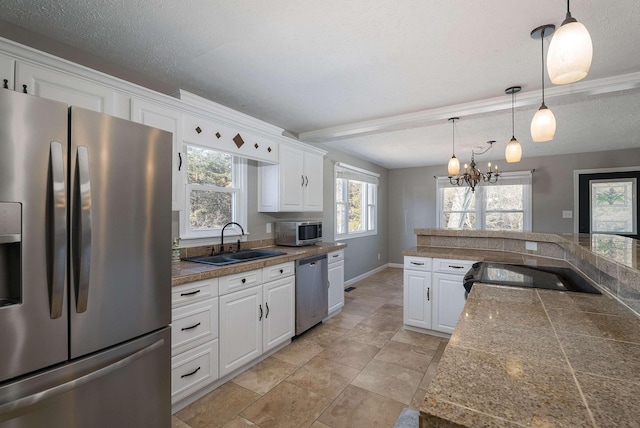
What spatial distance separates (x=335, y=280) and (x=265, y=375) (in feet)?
5.06

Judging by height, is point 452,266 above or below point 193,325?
above

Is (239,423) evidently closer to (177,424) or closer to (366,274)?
(177,424)

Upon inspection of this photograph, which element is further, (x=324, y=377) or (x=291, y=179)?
(x=291, y=179)

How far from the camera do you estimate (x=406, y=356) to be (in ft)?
8.97

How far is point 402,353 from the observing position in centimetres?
279

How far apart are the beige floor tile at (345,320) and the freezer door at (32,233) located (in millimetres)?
2682

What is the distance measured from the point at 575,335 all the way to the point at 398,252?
6081 mm

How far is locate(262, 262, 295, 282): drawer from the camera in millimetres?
2646

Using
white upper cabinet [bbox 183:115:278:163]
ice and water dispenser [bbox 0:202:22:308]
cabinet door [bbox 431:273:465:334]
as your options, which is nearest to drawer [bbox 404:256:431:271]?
cabinet door [bbox 431:273:465:334]

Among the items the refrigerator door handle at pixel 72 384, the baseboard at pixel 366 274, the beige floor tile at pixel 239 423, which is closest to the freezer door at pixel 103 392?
the refrigerator door handle at pixel 72 384

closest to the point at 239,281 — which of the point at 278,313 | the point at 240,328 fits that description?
the point at 240,328

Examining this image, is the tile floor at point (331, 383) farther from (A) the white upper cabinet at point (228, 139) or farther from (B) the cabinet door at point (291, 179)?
(A) the white upper cabinet at point (228, 139)

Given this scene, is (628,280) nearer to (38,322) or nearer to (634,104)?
(38,322)

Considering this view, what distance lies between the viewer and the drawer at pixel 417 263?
124 inches
